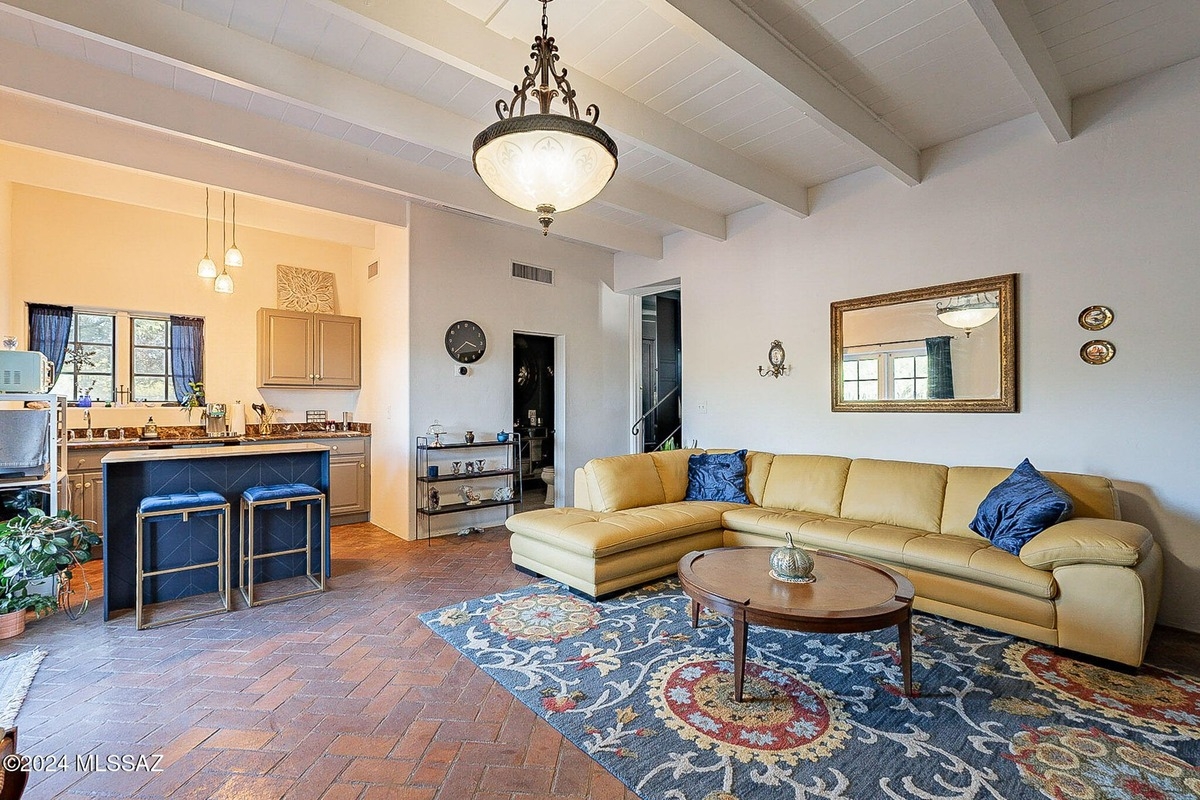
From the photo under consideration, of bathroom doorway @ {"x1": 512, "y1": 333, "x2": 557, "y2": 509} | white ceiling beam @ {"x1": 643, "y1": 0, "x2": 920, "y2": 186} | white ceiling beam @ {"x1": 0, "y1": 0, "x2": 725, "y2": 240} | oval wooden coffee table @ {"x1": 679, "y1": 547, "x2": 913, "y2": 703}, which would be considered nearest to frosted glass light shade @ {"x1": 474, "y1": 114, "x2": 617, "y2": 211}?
white ceiling beam @ {"x1": 643, "y1": 0, "x2": 920, "y2": 186}

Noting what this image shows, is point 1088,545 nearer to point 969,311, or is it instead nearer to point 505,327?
point 969,311

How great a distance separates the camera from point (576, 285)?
20.7ft

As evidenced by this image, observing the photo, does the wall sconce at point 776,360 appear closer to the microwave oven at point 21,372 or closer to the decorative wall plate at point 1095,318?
the decorative wall plate at point 1095,318

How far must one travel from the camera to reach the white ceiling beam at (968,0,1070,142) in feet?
7.46

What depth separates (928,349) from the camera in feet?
13.0

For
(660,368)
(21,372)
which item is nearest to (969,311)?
(660,368)

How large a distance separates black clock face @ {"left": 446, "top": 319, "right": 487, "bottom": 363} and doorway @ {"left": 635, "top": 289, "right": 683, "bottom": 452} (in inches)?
102

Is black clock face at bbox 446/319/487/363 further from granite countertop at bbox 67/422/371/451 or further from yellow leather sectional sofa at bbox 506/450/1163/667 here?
yellow leather sectional sofa at bbox 506/450/1163/667

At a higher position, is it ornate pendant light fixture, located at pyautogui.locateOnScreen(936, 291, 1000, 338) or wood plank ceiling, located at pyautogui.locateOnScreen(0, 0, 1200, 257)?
wood plank ceiling, located at pyautogui.locateOnScreen(0, 0, 1200, 257)

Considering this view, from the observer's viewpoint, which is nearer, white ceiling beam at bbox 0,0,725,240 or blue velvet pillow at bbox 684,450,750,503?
white ceiling beam at bbox 0,0,725,240

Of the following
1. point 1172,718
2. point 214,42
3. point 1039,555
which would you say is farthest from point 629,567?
point 214,42

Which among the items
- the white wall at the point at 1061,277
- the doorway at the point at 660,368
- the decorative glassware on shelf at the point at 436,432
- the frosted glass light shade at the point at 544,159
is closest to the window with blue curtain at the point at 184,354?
the decorative glassware on shelf at the point at 436,432

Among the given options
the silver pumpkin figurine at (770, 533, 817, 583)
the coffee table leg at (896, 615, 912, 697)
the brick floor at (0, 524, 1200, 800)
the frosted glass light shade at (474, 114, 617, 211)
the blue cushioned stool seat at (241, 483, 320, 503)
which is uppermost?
the frosted glass light shade at (474, 114, 617, 211)

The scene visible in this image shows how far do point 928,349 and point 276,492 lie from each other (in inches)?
186
